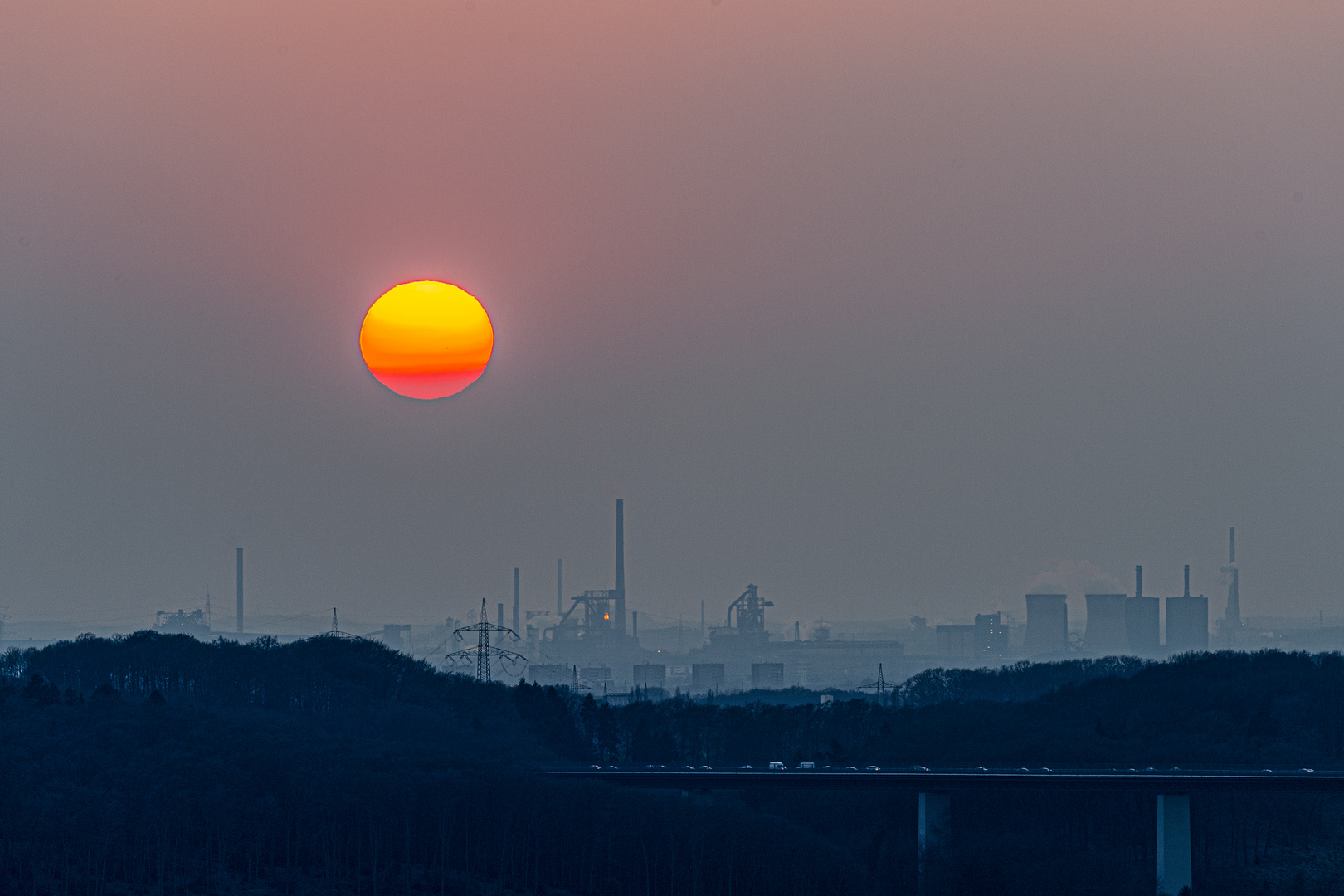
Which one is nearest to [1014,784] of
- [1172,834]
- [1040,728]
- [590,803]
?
[1172,834]

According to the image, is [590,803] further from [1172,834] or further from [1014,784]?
[1172,834]

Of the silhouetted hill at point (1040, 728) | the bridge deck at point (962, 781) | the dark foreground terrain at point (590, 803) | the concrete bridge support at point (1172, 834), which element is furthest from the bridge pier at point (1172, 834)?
the silhouetted hill at point (1040, 728)

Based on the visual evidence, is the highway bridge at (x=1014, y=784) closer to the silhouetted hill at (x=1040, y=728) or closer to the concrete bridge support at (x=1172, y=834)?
the concrete bridge support at (x=1172, y=834)

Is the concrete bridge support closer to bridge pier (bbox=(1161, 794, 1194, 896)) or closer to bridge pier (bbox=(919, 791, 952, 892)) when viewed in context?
bridge pier (bbox=(1161, 794, 1194, 896))

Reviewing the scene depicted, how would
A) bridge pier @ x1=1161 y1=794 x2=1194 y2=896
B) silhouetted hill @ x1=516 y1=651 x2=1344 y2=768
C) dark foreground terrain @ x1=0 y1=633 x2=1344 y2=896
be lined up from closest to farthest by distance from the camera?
dark foreground terrain @ x1=0 y1=633 x2=1344 y2=896 < bridge pier @ x1=1161 y1=794 x2=1194 y2=896 < silhouetted hill @ x1=516 y1=651 x2=1344 y2=768

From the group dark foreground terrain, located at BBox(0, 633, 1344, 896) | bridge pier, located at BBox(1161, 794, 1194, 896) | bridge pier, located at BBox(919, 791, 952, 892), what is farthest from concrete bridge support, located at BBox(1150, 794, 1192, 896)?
bridge pier, located at BBox(919, 791, 952, 892)

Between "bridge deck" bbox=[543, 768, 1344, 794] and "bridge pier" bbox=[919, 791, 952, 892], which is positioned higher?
"bridge deck" bbox=[543, 768, 1344, 794]
